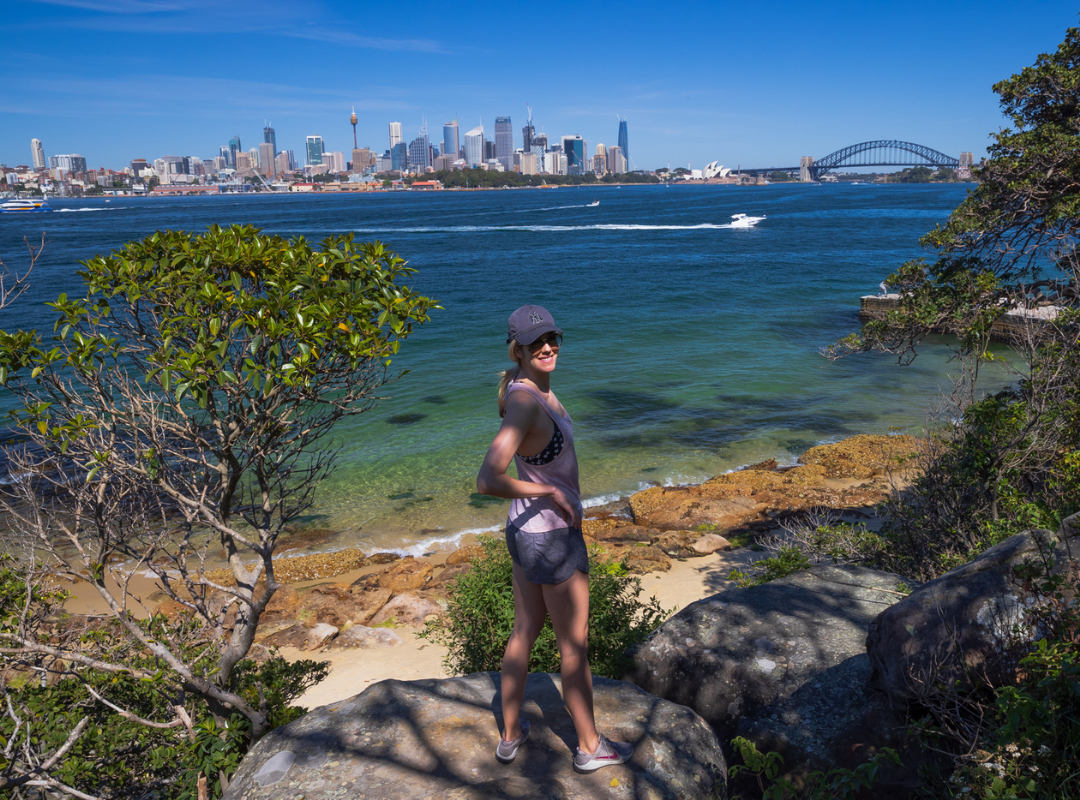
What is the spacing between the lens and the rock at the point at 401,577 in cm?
924

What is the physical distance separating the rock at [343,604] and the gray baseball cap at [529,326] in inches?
250

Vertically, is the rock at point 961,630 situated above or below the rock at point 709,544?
above

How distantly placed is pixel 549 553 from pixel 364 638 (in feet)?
18.1

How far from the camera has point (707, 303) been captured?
109 ft

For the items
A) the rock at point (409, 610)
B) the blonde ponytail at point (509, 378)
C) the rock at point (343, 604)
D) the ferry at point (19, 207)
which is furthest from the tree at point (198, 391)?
the ferry at point (19, 207)

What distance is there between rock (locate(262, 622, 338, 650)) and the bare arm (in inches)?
225

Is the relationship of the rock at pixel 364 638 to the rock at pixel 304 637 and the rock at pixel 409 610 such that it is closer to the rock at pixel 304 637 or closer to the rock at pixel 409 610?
the rock at pixel 304 637

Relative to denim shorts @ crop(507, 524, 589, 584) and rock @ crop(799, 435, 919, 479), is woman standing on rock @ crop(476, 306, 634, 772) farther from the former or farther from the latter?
rock @ crop(799, 435, 919, 479)

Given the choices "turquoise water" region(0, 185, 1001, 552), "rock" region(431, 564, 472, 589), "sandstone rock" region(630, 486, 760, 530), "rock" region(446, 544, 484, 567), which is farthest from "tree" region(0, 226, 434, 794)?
"sandstone rock" region(630, 486, 760, 530)

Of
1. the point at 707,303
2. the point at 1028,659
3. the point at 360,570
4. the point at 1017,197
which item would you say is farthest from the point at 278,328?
the point at 707,303

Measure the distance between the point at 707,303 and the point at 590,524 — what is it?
24210 mm

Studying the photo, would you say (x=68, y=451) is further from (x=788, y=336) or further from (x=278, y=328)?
(x=788, y=336)

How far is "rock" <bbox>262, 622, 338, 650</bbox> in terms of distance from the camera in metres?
7.57

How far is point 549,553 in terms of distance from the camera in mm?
2867
